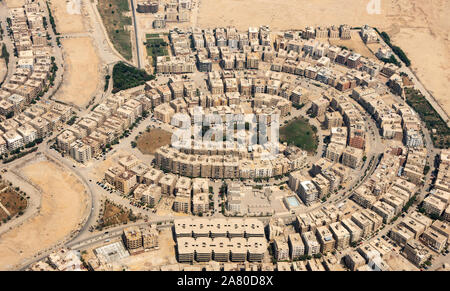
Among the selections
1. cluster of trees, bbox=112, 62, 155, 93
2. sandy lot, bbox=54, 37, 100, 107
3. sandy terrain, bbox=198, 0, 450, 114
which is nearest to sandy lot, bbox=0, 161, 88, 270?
sandy lot, bbox=54, 37, 100, 107

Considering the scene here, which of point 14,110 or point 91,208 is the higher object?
point 14,110

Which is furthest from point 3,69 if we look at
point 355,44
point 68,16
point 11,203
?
point 355,44

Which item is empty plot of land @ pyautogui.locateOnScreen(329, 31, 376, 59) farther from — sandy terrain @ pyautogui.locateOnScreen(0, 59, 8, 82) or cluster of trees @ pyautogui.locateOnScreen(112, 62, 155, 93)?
sandy terrain @ pyautogui.locateOnScreen(0, 59, 8, 82)

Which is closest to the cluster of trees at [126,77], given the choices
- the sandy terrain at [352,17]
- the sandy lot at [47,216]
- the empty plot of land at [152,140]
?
the empty plot of land at [152,140]

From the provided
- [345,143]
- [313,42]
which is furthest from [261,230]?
[313,42]

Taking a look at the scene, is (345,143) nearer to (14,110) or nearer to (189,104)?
(189,104)

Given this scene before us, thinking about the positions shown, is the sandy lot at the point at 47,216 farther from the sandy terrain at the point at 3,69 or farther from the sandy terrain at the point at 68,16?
the sandy terrain at the point at 68,16
